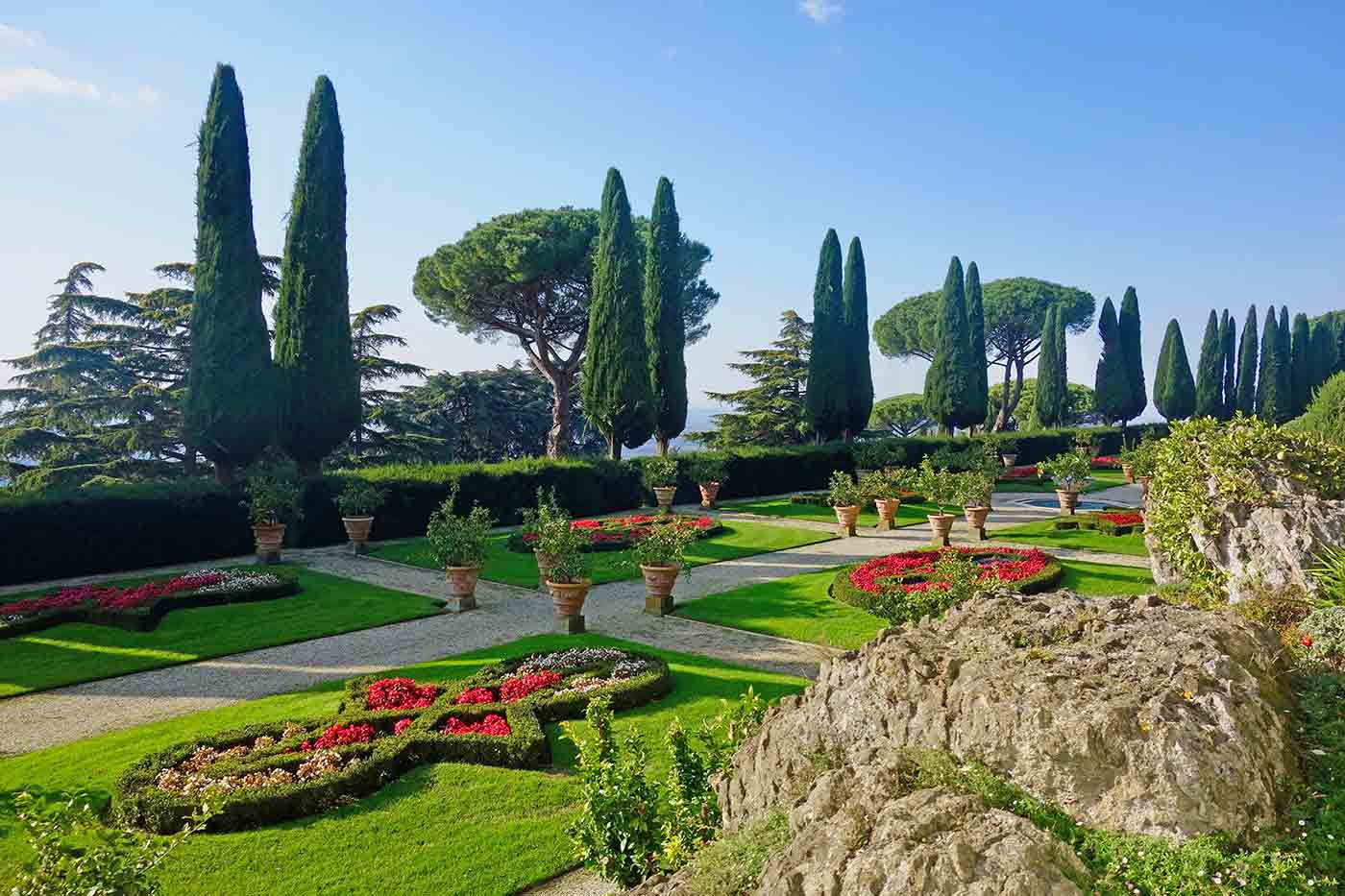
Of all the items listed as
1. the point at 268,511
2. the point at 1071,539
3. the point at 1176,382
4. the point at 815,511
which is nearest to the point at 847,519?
the point at 815,511

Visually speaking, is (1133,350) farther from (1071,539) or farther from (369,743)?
(369,743)

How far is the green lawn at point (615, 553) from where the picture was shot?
15.9 m

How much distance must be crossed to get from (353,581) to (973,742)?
13.9m

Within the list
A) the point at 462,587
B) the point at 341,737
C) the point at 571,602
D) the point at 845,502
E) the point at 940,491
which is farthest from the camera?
the point at 845,502

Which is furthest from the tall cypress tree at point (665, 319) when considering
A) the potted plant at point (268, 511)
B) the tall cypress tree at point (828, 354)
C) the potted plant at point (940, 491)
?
the potted plant at point (268, 511)

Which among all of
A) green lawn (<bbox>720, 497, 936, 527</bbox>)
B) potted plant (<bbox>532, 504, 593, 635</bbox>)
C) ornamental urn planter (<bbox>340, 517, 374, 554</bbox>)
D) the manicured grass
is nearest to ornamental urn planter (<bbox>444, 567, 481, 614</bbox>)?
potted plant (<bbox>532, 504, 593, 635</bbox>)

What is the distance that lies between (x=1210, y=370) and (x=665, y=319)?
43.5 metres

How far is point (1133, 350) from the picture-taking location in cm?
5006

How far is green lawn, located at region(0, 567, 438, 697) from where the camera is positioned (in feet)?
34.3

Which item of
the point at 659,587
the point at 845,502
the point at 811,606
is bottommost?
the point at 811,606

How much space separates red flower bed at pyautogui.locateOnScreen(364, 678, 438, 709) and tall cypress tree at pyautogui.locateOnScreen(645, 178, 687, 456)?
20.8 metres

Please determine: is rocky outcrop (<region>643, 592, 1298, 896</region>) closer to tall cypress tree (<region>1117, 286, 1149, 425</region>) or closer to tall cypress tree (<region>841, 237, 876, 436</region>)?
tall cypress tree (<region>841, 237, 876, 436</region>)

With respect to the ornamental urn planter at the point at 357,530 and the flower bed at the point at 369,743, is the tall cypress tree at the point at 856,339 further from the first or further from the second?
the flower bed at the point at 369,743

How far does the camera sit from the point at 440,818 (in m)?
6.17
